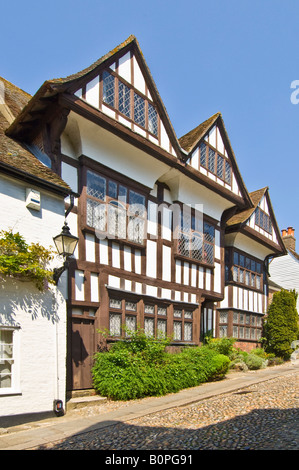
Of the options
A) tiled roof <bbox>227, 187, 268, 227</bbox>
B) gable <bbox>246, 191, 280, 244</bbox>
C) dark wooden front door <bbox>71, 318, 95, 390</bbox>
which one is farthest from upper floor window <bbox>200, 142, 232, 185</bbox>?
dark wooden front door <bbox>71, 318, 95, 390</bbox>

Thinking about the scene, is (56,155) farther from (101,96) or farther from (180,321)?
(180,321)

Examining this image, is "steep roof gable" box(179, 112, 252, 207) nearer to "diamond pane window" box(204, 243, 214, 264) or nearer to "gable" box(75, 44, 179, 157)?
"gable" box(75, 44, 179, 157)

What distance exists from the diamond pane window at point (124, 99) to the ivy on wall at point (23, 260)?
4.98 m

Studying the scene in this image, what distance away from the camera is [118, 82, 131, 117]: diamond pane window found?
12234mm

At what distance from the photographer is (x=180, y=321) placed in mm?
14641

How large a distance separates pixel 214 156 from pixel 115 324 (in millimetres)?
7743

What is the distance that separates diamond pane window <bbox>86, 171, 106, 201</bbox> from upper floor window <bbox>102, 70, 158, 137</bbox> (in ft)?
6.39

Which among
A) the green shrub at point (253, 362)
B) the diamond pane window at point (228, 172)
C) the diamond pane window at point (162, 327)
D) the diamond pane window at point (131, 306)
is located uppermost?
the diamond pane window at point (228, 172)

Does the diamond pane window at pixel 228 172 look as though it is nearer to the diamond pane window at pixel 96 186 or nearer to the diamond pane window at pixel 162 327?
the diamond pane window at pixel 162 327

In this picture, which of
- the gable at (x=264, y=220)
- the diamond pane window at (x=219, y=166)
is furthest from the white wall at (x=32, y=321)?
the gable at (x=264, y=220)

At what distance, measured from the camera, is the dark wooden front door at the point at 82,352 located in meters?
10.5

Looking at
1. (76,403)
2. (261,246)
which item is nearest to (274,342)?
(261,246)

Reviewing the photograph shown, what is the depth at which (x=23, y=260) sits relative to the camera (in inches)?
339
